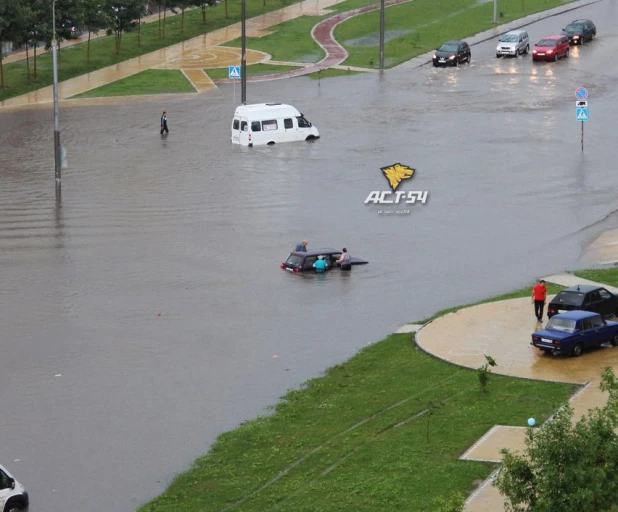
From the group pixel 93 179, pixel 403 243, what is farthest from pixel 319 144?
pixel 403 243

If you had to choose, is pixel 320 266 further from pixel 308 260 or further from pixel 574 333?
pixel 574 333

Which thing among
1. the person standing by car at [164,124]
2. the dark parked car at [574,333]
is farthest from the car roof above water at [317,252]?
the person standing by car at [164,124]

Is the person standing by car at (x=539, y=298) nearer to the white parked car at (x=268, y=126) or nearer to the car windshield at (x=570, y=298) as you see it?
the car windshield at (x=570, y=298)

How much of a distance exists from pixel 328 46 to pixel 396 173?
34.8 m

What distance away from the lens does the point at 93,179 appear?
2222 inches

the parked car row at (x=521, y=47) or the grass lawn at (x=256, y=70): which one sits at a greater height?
the parked car row at (x=521, y=47)

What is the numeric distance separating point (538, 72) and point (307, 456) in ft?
173

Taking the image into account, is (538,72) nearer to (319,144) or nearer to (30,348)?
(319,144)

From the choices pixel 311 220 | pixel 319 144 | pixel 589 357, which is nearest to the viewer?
pixel 589 357

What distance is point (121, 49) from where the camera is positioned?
89.6m

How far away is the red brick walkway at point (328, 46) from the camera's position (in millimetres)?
80188

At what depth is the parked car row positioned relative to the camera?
78562 millimetres

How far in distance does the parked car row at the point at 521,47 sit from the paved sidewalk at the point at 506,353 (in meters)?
43.8

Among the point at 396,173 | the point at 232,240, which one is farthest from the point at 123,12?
the point at 232,240
